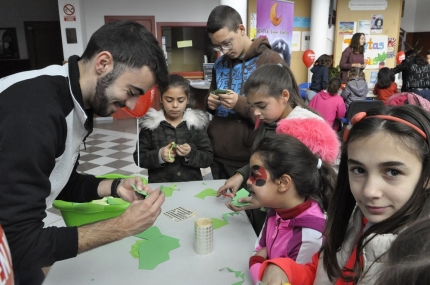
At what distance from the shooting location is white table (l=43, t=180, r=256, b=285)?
110 centimetres

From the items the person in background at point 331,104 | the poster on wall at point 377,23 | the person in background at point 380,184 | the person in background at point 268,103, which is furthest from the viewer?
the poster on wall at point 377,23

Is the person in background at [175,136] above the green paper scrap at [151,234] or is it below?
above

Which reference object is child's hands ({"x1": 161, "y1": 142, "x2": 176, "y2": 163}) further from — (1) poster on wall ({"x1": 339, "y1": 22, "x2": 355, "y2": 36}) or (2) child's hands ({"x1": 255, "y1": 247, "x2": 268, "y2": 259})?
(1) poster on wall ({"x1": 339, "y1": 22, "x2": 355, "y2": 36})

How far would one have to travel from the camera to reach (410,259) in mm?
463

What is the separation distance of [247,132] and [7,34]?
375 inches

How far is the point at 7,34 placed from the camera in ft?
29.8

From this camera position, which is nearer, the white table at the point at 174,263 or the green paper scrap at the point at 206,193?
the white table at the point at 174,263

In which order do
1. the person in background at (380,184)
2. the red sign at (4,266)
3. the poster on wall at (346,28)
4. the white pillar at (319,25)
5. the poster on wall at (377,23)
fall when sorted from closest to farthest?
the red sign at (4,266)
the person in background at (380,184)
the white pillar at (319,25)
the poster on wall at (346,28)
the poster on wall at (377,23)

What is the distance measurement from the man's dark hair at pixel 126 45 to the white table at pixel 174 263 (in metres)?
0.68

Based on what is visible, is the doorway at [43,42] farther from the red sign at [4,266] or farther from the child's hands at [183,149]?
the red sign at [4,266]

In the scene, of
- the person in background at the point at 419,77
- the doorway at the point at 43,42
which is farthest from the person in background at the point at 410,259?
the doorway at the point at 43,42

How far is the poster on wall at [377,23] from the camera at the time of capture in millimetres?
8422

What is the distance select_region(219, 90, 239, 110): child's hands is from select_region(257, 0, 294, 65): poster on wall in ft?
10.6

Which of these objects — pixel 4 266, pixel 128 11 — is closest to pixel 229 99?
pixel 4 266
